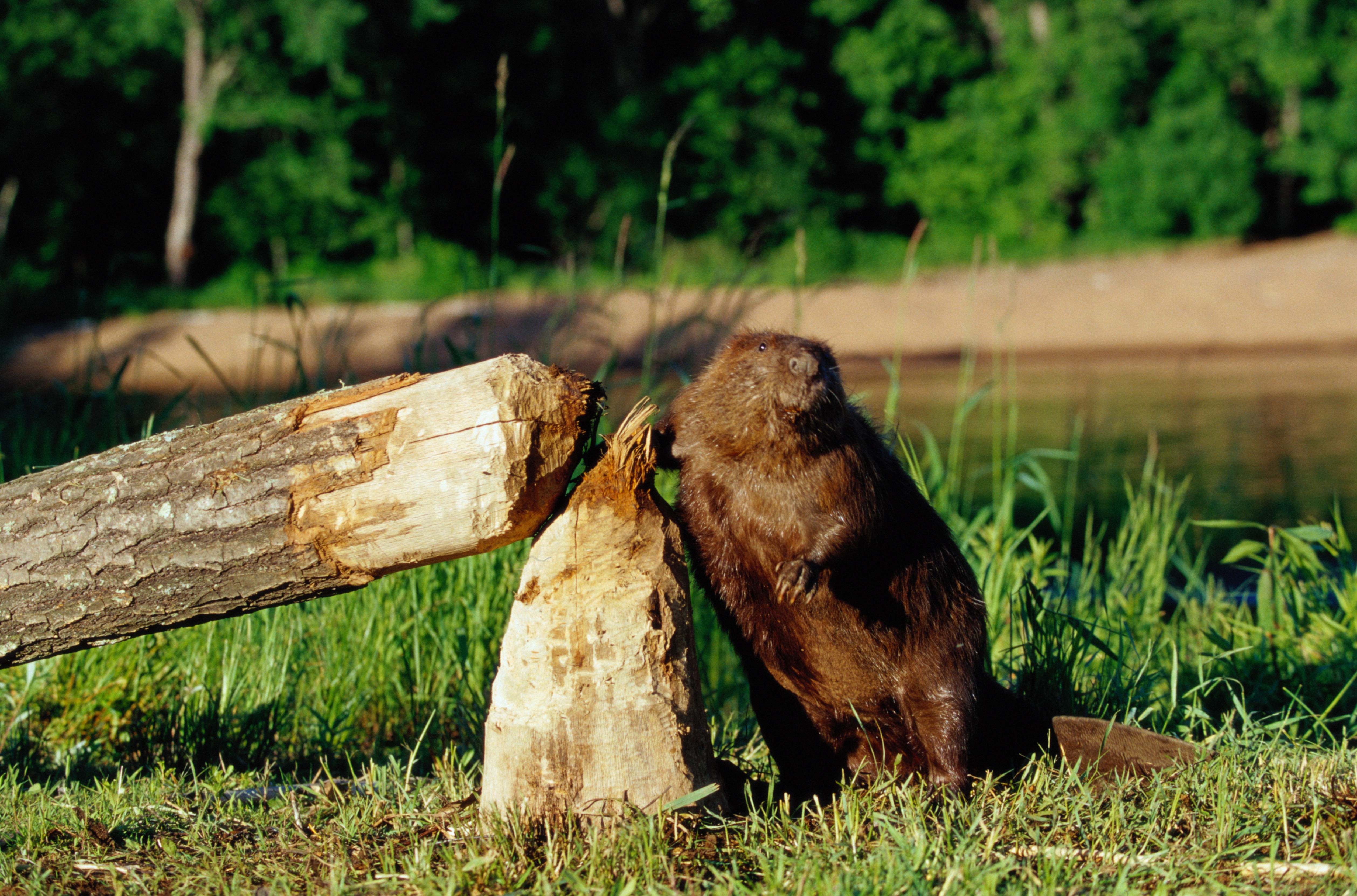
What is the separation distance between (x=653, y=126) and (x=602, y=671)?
71.5 feet

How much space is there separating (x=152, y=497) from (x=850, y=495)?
1.38m

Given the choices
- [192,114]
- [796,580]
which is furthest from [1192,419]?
[192,114]

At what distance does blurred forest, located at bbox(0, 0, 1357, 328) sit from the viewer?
19484mm

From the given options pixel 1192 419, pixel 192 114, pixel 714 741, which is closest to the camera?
pixel 714 741

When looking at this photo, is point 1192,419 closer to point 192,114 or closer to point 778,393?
point 778,393

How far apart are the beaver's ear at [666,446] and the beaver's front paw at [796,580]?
42cm

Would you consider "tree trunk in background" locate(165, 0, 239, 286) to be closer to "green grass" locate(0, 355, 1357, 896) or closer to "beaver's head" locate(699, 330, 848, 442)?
"green grass" locate(0, 355, 1357, 896)

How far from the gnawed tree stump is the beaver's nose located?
0.33 metres

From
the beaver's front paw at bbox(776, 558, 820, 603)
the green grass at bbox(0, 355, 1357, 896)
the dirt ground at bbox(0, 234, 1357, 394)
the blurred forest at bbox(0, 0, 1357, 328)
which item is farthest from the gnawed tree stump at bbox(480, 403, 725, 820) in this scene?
the blurred forest at bbox(0, 0, 1357, 328)

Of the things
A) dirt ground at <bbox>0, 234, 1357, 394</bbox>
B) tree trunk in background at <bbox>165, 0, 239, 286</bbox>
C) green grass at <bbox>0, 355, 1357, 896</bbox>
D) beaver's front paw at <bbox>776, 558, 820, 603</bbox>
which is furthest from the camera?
tree trunk in background at <bbox>165, 0, 239, 286</bbox>

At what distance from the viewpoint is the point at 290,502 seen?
7.39 ft

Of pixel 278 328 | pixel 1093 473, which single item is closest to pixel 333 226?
pixel 278 328

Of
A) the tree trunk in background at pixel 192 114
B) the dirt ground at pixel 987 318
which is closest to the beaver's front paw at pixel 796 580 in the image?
the dirt ground at pixel 987 318

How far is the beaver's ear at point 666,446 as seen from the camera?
2.61m
